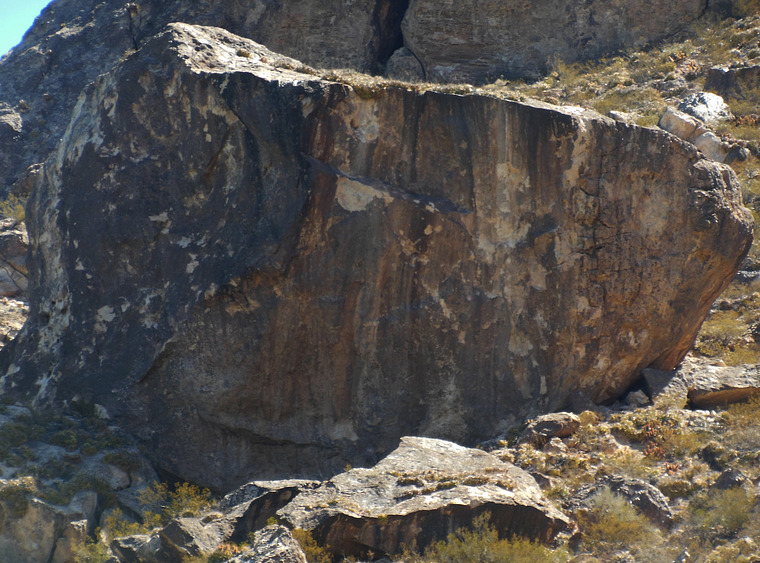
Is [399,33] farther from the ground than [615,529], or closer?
farther from the ground

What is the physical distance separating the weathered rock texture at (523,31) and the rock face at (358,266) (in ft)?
36.5

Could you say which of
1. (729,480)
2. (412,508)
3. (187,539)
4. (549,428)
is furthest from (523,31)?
(187,539)

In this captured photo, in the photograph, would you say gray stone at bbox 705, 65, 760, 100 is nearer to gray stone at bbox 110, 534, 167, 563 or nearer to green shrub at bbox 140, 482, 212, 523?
green shrub at bbox 140, 482, 212, 523

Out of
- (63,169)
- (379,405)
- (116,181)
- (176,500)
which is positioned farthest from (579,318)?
(63,169)

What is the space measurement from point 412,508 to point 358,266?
12.4 ft

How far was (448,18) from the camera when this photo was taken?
74.7 ft

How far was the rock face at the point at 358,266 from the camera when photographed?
11422mm

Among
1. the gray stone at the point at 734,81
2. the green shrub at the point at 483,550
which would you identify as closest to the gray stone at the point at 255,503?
the green shrub at the point at 483,550

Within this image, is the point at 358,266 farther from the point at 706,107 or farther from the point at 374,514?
the point at 706,107

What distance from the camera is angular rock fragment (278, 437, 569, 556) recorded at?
8.45 m

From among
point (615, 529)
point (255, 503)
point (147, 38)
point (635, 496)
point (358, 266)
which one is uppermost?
point (147, 38)

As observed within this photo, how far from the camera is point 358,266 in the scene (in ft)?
37.6

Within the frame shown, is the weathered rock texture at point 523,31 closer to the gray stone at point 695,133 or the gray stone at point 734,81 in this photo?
the gray stone at point 734,81

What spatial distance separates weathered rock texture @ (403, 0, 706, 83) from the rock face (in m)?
11.1
